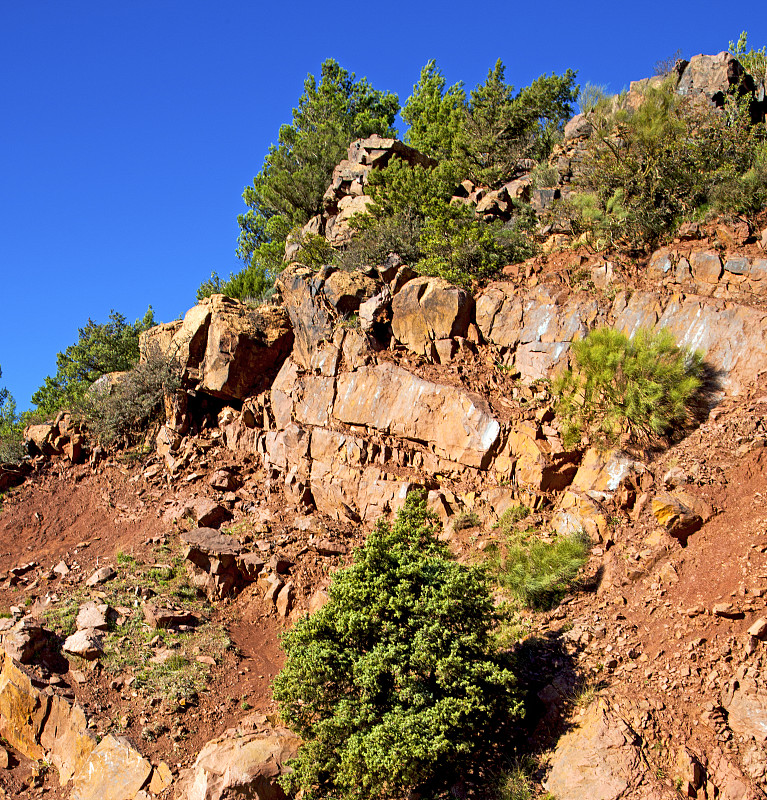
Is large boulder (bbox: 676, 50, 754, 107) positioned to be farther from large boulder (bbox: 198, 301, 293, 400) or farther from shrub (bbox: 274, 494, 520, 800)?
shrub (bbox: 274, 494, 520, 800)

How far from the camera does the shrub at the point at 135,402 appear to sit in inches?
741

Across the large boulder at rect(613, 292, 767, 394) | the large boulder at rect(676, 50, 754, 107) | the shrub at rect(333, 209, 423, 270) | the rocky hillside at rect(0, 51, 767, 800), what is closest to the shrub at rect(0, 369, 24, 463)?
the rocky hillside at rect(0, 51, 767, 800)

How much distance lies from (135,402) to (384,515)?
9029mm

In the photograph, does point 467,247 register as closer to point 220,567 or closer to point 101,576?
point 220,567

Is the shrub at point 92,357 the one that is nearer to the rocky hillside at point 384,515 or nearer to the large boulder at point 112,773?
the rocky hillside at point 384,515

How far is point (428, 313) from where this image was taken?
1616cm

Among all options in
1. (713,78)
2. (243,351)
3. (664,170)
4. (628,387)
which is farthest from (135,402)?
(713,78)

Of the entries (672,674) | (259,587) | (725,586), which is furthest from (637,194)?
(259,587)

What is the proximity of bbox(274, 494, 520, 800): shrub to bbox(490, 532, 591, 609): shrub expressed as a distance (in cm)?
170

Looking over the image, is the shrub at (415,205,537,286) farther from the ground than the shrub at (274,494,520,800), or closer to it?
farther from the ground

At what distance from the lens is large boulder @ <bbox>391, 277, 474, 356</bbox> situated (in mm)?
15938

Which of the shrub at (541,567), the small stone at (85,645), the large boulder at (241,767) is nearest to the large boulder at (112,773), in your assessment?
the large boulder at (241,767)

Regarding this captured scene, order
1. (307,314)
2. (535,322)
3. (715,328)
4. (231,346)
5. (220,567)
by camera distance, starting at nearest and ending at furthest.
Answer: (715,328) → (220,567) → (535,322) → (307,314) → (231,346)

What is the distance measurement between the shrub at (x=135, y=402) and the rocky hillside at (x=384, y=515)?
529 millimetres
